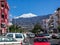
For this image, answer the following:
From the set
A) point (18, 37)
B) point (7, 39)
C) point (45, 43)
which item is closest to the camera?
point (7, 39)

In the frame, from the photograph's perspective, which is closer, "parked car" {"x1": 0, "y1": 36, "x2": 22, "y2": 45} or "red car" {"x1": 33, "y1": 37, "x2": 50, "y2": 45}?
"parked car" {"x1": 0, "y1": 36, "x2": 22, "y2": 45}

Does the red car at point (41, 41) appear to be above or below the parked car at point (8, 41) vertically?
below

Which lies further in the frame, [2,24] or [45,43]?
[2,24]

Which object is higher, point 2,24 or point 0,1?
point 0,1

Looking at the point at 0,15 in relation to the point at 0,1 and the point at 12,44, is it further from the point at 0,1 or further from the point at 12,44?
the point at 12,44

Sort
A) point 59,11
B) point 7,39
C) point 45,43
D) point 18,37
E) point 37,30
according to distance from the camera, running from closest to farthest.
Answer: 1. point 7,39
2. point 45,43
3. point 18,37
4. point 59,11
5. point 37,30

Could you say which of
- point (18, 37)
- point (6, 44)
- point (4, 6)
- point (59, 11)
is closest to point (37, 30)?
point (59, 11)

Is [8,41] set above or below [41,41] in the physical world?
above

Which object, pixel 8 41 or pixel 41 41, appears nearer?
pixel 8 41

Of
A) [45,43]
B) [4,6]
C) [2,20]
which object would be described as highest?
[4,6]

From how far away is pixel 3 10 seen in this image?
7444cm

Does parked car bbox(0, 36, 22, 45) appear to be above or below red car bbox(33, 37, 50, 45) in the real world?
above

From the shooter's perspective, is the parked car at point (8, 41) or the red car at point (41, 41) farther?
the red car at point (41, 41)

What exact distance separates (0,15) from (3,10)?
355cm
